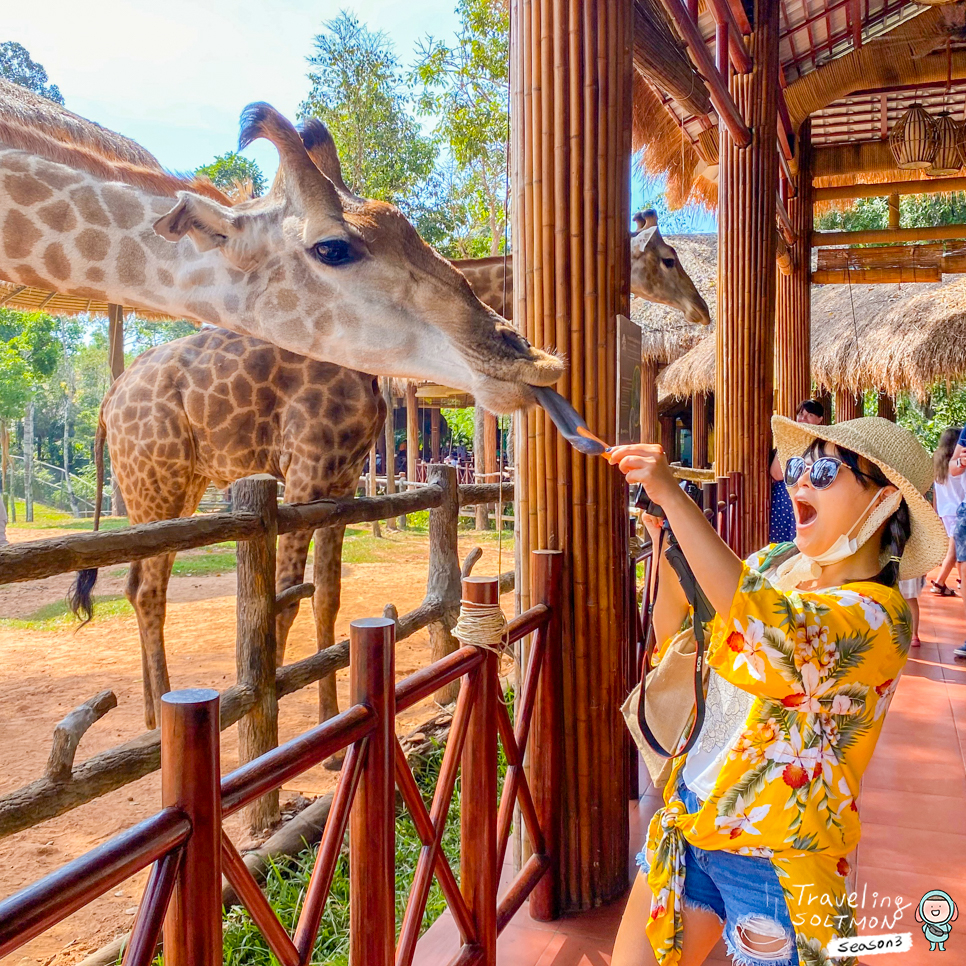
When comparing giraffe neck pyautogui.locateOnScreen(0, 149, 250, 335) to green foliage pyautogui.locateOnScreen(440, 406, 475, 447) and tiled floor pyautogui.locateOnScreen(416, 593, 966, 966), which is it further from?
green foliage pyautogui.locateOnScreen(440, 406, 475, 447)

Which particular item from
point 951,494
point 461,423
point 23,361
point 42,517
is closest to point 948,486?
point 951,494

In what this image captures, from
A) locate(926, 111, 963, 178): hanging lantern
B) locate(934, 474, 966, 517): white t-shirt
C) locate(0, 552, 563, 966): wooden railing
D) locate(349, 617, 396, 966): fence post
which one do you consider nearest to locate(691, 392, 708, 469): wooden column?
locate(926, 111, 963, 178): hanging lantern

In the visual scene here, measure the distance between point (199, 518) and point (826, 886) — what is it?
2161 millimetres

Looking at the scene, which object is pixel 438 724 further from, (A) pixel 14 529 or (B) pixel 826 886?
Answer: (A) pixel 14 529

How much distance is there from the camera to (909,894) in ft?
7.62

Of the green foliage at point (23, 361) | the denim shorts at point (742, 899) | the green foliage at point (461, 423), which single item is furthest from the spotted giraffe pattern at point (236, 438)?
the green foliage at point (23, 361)

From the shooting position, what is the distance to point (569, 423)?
5.76 ft

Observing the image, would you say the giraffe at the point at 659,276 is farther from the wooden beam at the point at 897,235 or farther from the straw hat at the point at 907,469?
the straw hat at the point at 907,469

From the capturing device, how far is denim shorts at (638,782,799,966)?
1.29 m

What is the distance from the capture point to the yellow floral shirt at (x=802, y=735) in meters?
1.17

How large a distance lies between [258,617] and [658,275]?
3861 mm

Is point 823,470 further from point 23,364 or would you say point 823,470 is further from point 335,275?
point 23,364

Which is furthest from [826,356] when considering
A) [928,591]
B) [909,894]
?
[909,894]

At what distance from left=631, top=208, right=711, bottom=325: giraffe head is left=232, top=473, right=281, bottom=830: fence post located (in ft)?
11.4
